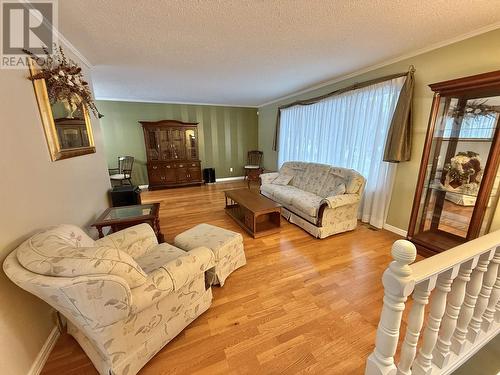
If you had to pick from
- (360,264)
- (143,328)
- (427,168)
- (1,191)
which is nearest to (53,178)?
(1,191)

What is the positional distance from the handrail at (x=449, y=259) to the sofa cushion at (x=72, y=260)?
1.31 meters

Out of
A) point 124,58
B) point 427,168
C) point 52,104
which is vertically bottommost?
point 427,168

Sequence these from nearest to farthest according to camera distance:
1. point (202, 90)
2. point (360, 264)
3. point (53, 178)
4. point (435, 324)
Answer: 1. point (435, 324)
2. point (53, 178)
3. point (360, 264)
4. point (202, 90)

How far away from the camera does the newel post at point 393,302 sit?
0.76 m

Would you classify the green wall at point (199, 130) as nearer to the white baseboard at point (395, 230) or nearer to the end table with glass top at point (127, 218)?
the end table with glass top at point (127, 218)

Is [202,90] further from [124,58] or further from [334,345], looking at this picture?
[334,345]

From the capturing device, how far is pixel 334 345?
4.55 feet

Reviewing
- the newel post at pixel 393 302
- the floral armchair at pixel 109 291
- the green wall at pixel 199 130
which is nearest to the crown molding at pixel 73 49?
the floral armchair at pixel 109 291

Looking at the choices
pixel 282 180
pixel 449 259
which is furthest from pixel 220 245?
pixel 282 180

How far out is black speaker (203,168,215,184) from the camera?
631cm

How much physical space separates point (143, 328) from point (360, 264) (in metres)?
2.12

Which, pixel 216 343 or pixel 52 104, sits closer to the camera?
pixel 216 343

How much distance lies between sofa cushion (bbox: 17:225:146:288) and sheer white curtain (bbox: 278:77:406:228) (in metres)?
3.23

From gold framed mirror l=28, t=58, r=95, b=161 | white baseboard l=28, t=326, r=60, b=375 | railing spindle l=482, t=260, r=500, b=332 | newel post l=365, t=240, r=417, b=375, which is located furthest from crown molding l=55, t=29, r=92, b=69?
railing spindle l=482, t=260, r=500, b=332
